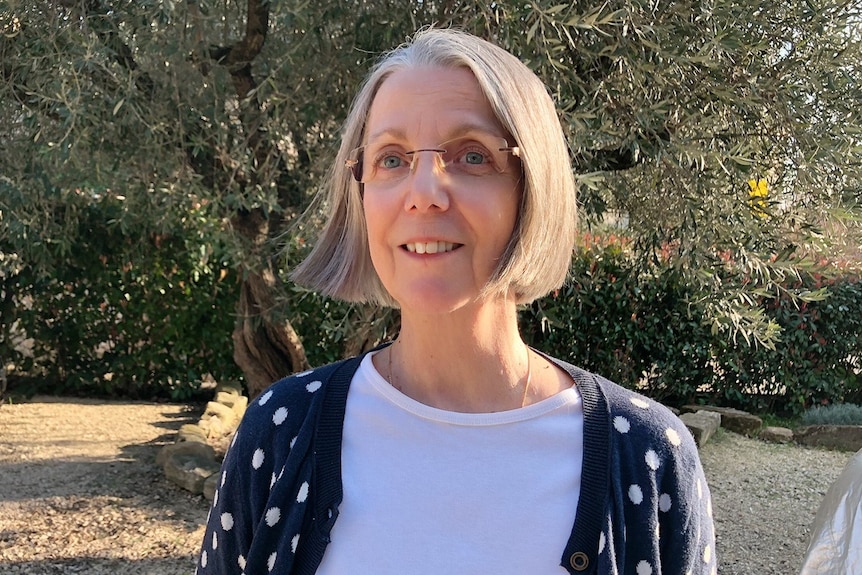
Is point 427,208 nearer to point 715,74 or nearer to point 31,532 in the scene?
point 715,74

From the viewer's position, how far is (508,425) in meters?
1.33

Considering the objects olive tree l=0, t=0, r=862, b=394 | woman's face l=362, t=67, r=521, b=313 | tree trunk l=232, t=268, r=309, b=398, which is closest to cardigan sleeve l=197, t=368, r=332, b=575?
woman's face l=362, t=67, r=521, b=313

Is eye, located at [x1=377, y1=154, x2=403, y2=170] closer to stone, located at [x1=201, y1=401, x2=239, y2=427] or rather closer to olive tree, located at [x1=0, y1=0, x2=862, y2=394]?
olive tree, located at [x1=0, y1=0, x2=862, y2=394]

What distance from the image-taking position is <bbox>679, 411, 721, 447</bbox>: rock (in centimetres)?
694

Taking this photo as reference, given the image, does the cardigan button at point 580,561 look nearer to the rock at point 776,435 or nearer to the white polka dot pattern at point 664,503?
the white polka dot pattern at point 664,503

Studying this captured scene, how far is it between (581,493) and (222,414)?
582cm

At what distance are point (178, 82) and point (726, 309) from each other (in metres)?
2.79

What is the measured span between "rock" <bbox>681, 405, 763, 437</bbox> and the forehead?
23.6 ft

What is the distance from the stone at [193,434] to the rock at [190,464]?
0.49ft

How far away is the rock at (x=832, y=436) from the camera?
288 inches

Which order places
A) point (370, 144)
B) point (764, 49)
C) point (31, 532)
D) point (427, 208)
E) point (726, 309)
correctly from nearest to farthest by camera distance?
point (427, 208) < point (370, 144) < point (764, 49) < point (726, 309) < point (31, 532)

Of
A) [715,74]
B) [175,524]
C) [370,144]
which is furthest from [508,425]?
[175,524]

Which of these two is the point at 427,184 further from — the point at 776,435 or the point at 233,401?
the point at 776,435

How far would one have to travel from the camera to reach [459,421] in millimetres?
1323
